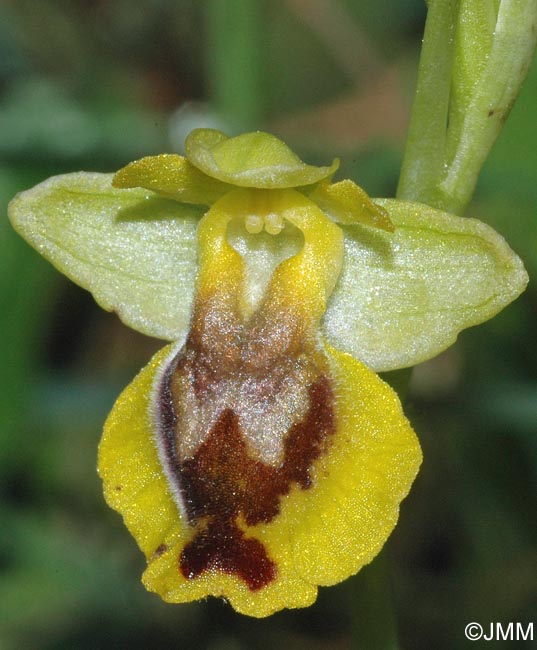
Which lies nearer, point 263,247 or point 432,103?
point 432,103

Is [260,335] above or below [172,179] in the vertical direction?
below

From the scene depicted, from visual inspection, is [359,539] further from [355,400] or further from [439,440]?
[439,440]

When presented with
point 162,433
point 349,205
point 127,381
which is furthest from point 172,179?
point 127,381

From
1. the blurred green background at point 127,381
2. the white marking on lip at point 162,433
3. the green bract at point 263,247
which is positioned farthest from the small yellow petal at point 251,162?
the blurred green background at point 127,381

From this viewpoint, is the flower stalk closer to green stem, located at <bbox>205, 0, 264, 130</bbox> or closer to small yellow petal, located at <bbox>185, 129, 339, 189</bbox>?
small yellow petal, located at <bbox>185, 129, 339, 189</bbox>

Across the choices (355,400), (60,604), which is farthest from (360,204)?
(60,604)

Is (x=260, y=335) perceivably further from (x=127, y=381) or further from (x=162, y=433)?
(x=127, y=381)

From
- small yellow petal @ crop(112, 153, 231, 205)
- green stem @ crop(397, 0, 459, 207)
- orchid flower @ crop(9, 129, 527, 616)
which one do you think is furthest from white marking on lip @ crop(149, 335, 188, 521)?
green stem @ crop(397, 0, 459, 207)

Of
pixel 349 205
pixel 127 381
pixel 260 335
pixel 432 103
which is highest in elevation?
pixel 432 103
